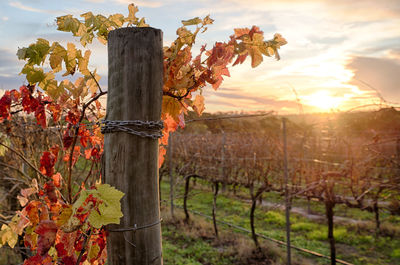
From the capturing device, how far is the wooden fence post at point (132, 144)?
117 cm

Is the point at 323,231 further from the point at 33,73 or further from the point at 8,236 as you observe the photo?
the point at 33,73

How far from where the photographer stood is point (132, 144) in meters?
1.18

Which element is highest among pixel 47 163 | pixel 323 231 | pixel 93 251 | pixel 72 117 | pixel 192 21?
pixel 192 21

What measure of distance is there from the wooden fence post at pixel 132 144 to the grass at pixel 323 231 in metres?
4.52

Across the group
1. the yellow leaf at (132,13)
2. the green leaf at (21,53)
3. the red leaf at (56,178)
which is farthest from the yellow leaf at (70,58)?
the red leaf at (56,178)

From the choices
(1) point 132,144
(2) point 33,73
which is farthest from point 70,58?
(1) point 132,144

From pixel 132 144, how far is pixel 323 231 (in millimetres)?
6769


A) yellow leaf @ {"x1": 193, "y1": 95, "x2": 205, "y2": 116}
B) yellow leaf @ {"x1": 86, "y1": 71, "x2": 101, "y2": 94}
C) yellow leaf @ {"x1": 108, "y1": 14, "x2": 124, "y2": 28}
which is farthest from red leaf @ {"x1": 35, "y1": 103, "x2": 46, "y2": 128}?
yellow leaf @ {"x1": 193, "y1": 95, "x2": 205, "y2": 116}

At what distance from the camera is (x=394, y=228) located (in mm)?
6832

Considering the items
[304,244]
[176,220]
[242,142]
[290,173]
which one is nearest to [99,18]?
[304,244]

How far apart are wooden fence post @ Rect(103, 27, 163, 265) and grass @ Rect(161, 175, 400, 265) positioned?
4516 mm

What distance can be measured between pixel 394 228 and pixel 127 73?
7.61m

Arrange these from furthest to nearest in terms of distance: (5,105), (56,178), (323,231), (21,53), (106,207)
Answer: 1. (323,231)
2. (5,105)
3. (56,178)
4. (21,53)
5. (106,207)

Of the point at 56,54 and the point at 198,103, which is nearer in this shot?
the point at 56,54
